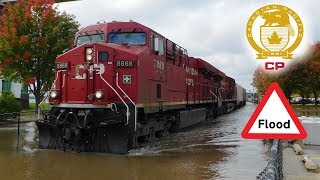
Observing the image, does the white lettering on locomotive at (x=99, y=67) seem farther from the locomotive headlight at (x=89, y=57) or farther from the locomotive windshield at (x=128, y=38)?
the locomotive windshield at (x=128, y=38)

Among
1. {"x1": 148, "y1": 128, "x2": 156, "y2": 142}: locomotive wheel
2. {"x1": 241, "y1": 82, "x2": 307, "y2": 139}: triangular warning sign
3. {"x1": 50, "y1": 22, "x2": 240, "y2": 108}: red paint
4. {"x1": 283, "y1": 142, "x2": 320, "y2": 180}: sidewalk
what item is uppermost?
{"x1": 50, "y1": 22, "x2": 240, "y2": 108}: red paint

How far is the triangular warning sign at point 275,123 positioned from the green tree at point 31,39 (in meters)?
19.5

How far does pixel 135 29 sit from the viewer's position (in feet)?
42.4

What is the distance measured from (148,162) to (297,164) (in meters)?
3.60

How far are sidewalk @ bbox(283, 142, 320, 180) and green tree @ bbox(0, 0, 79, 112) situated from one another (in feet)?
49.6

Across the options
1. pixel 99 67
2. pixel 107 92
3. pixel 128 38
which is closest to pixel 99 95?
pixel 107 92

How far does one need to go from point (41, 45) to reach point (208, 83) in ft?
32.2

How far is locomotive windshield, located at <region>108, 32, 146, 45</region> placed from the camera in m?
12.9

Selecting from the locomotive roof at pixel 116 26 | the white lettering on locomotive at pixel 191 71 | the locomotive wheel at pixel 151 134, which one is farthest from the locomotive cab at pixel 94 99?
the white lettering on locomotive at pixel 191 71

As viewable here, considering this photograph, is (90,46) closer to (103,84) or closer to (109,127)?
(103,84)

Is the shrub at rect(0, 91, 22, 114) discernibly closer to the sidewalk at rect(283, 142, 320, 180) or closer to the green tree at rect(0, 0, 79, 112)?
the green tree at rect(0, 0, 79, 112)

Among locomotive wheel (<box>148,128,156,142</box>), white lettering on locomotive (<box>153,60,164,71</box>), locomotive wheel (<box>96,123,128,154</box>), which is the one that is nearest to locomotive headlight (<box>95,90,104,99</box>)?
locomotive wheel (<box>96,123,128,154</box>)

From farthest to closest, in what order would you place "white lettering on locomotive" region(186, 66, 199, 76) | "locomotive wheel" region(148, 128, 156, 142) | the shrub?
the shrub → "white lettering on locomotive" region(186, 66, 199, 76) → "locomotive wheel" region(148, 128, 156, 142)

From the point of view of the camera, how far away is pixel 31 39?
22.7 meters
